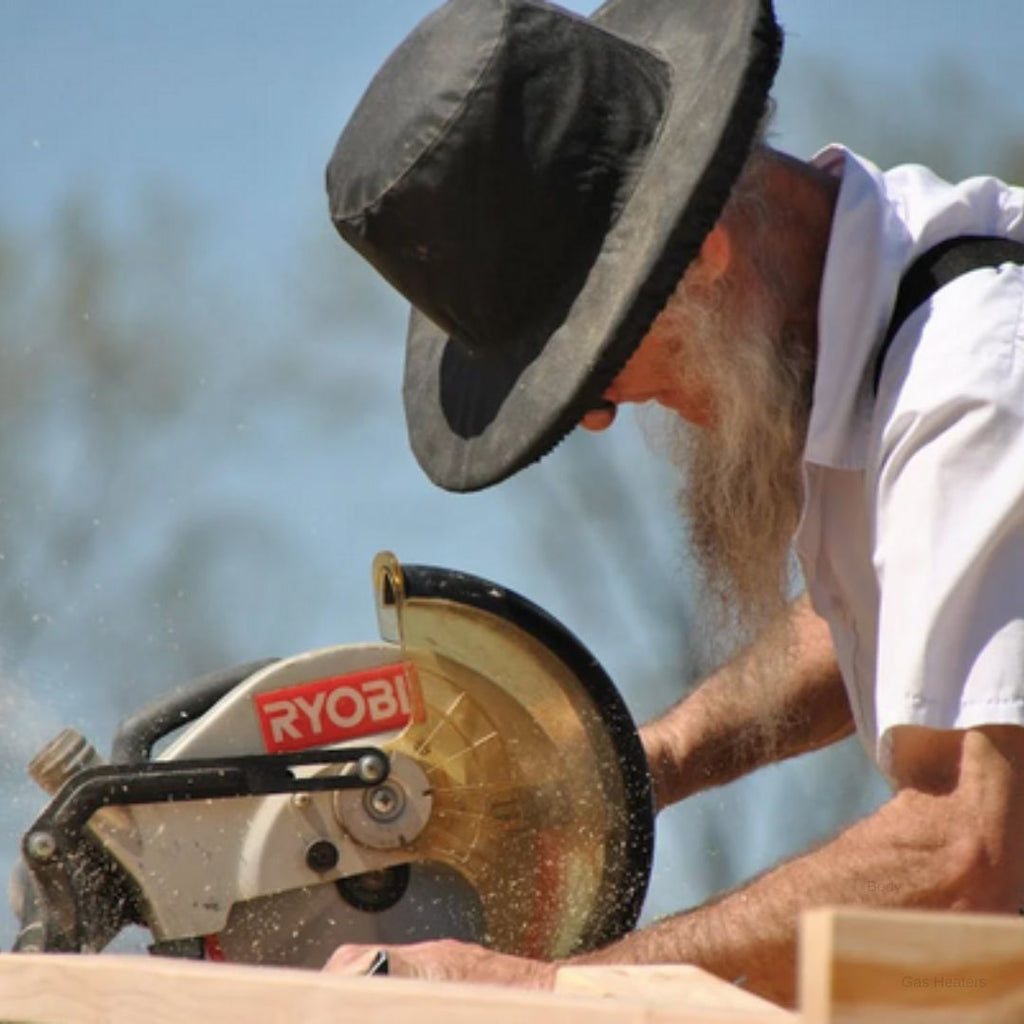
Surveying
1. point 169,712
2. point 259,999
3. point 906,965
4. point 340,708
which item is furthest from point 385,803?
point 906,965

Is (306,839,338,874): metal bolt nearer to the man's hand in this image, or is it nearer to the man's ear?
the man's hand

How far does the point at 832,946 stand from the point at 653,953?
0.98 meters

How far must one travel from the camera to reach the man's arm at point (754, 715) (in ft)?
9.25

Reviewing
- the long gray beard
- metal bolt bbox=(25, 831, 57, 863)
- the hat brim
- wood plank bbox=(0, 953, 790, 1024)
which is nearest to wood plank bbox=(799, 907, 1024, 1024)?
wood plank bbox=(0, 953, 790, 1024)

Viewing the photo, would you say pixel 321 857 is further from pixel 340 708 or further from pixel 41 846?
pixel 41 846

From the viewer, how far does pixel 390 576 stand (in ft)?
7.80

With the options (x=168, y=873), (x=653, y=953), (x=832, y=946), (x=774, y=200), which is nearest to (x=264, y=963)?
(x=168, y=873)

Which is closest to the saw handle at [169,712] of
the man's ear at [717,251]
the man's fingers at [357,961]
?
the man's fingers at [357,961]

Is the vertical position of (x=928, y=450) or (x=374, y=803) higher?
(x=928, y=450)

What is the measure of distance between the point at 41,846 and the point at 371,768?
0.37 m

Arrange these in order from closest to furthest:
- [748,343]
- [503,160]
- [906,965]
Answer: [906,965] < [503,160] < [748,343]

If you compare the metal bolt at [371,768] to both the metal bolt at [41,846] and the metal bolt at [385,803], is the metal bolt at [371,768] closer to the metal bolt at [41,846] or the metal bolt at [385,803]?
the metal bolt at [385,803]

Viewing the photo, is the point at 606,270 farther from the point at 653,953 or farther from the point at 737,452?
the point at 653,953

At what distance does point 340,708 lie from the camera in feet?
7.70
